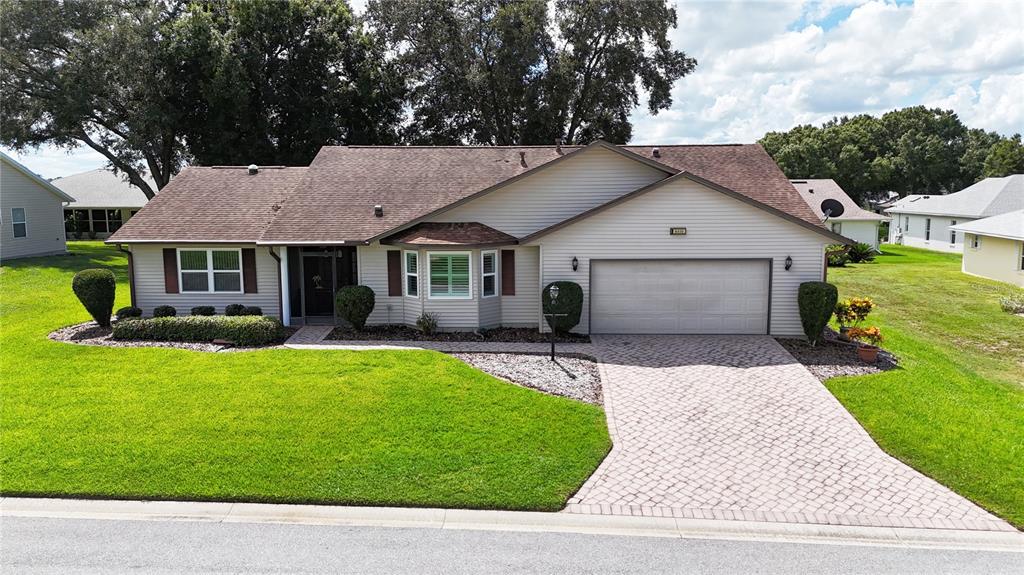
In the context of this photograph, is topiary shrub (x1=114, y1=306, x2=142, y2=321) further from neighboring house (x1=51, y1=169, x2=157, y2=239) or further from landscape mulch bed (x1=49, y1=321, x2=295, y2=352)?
neighboring house (x1=51, y1=169, x2=157, y2=239)

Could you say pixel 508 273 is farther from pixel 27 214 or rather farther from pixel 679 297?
pixel 27 214

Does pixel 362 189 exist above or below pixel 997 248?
above

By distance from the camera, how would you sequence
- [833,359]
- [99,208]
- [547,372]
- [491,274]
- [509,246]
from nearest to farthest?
[547,372]
[833,359]
[509,246]
[491,274]
[99,208]

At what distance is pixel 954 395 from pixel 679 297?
6.57 metres

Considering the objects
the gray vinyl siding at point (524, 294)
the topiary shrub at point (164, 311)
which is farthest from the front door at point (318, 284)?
the gray vinyl siding at point (524, 294)

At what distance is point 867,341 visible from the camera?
17.5 meters

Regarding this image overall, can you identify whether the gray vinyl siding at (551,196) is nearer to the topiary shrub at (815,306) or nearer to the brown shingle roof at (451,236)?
the brown shingle roof at (451,236)

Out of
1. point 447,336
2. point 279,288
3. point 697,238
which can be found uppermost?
point 697,238

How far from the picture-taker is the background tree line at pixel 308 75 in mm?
34312

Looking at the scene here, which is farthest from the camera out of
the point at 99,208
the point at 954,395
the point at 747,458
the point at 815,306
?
the point at 99,208

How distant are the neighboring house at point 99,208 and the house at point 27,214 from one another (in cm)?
1111

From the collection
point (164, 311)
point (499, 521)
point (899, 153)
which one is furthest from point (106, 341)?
point (899, 153)

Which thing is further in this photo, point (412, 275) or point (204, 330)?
point (412, 275)

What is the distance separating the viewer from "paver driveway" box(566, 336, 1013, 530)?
30.0 ft
